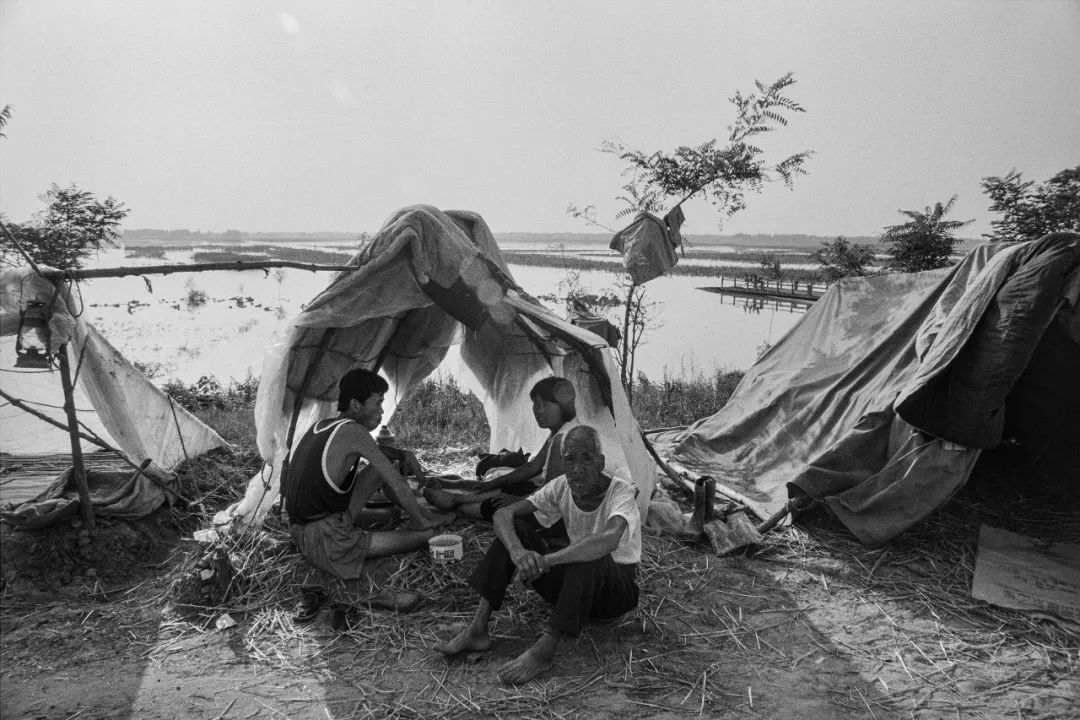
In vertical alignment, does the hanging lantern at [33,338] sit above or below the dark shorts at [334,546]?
above

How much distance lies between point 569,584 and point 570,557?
14cm

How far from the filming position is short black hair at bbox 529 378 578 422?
4.45 m

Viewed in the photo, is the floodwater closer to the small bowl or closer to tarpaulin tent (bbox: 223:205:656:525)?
tarpaulin tent (bbox: 223:205:656:525)

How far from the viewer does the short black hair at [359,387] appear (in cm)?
405

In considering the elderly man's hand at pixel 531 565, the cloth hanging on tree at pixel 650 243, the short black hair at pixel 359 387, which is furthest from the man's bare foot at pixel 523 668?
Answer: the cloth hanging on tree at pixel 650 243

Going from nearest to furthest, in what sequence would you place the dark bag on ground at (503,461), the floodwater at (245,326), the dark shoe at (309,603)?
the dark shoe at (309,603), the dark bag on ground at (503,461), the floodwater at (245,326)

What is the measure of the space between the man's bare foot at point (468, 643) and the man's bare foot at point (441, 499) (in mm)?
1281

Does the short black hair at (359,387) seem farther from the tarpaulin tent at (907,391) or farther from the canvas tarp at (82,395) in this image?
the tarpaulin tent at (907,391)

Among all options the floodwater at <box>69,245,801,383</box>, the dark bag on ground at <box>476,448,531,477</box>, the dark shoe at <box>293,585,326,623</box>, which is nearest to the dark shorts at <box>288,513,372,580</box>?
the dark shoe at <box>293,585,326,623</box>

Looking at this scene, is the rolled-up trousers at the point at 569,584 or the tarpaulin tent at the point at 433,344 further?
the tarpaulin tent at the point at 433,344

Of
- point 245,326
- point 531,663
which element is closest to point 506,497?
point 531,663

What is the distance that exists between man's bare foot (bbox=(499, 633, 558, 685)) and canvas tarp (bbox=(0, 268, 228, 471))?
3.16 m

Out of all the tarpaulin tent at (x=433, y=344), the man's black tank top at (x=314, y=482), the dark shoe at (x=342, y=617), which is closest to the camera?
the dark shoe at (x=342, y=617)

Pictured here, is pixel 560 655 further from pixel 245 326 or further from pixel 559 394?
pixel 245 326
